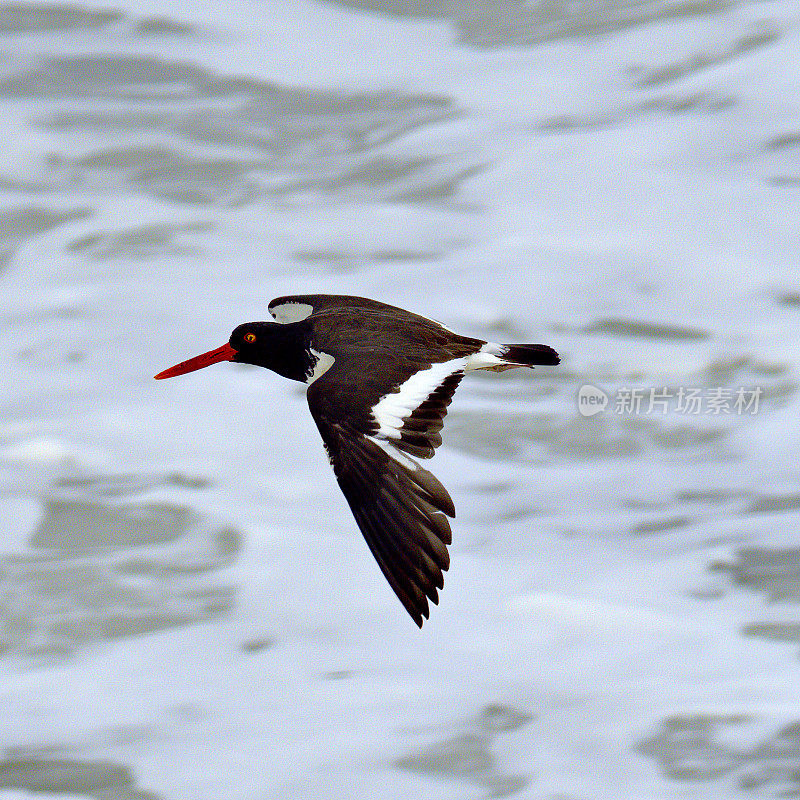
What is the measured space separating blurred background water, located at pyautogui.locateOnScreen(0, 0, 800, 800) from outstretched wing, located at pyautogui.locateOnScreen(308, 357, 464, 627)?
215cm

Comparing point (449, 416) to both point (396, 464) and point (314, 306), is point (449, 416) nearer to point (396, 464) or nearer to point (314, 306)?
point (314, 306)

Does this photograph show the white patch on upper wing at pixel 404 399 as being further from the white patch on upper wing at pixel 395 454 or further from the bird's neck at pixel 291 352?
the bird's neck at pixel 291 352

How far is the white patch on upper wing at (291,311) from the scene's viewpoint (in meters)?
5.12

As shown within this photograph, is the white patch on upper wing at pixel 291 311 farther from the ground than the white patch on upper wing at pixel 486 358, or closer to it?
farther from the ground

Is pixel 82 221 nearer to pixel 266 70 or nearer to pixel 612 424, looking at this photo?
pixel 266 70

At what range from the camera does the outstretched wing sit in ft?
12.7

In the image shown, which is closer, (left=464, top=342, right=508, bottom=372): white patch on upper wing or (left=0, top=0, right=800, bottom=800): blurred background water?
(left=464, top=342, right=508, bottom=372): white patch on upper wing

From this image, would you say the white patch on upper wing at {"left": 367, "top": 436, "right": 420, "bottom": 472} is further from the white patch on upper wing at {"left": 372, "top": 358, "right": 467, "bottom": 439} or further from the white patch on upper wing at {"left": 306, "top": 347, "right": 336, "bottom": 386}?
the white patch on upper wing at {"left": 306, "top": 347, "right": 336, "bottom": 386}

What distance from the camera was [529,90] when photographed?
12.4 meters

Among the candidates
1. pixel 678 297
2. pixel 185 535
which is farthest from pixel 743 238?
pixel 185 535

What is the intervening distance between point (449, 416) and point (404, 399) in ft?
15.1

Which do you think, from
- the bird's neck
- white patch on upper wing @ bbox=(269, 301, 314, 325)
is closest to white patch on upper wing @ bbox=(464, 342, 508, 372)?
the bird's neck

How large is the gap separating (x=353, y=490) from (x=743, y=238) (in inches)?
265

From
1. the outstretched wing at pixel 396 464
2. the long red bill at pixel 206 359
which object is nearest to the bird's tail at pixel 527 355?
the outstretched wing at pixel 396 464
